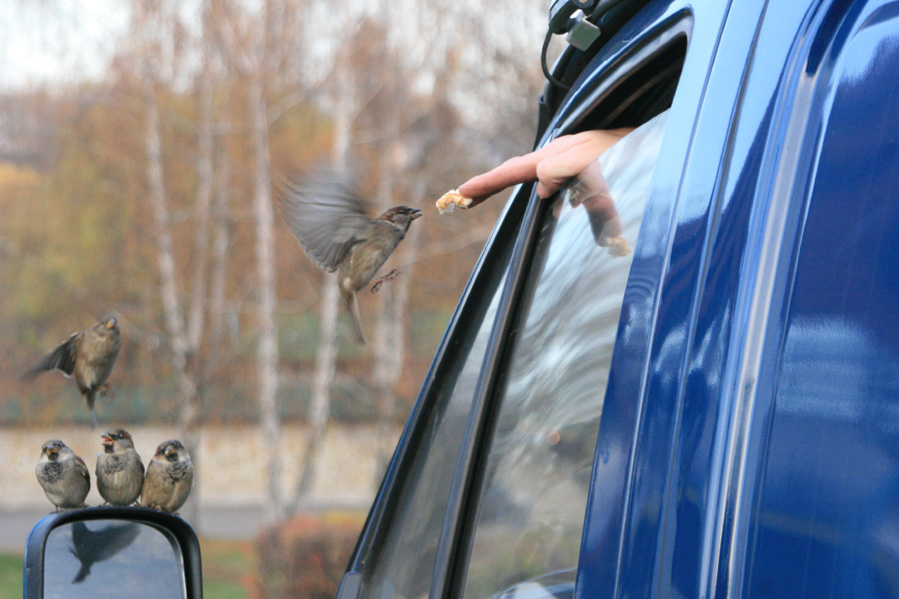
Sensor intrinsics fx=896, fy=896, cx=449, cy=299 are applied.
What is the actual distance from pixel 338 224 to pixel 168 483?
1.90 feet

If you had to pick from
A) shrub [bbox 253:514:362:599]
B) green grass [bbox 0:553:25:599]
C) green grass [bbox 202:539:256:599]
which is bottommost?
green grass [bbox 0:553:25:599]

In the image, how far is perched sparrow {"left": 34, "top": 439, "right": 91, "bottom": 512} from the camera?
164 cm

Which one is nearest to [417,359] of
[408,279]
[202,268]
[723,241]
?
[408,279]

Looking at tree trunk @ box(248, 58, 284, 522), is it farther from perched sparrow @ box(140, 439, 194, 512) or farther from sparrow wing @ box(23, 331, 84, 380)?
perched sparrow @ box(140, 439, 194, 512)

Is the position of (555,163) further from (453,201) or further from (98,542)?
(98,542)

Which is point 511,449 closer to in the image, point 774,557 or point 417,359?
point 774,557

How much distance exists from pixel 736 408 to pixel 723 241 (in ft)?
0.44

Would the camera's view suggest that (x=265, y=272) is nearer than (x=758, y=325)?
No

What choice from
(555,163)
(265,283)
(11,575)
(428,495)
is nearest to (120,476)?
(428,495)

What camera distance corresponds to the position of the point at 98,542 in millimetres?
1431

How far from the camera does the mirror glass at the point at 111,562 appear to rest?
1317 millimetres

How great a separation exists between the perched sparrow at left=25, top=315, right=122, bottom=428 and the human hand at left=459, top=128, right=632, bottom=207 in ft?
3.50

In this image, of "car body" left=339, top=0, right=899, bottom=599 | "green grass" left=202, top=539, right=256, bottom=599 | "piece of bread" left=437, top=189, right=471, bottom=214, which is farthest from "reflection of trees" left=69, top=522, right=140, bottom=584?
"green grass" left=202, top=539, right=256, bottom=599

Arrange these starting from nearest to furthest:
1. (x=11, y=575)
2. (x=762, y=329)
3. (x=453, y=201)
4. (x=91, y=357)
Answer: (x=762, y=329) < (x=453, y=201) < (x=91, y=357) < (x=11, y=575)
